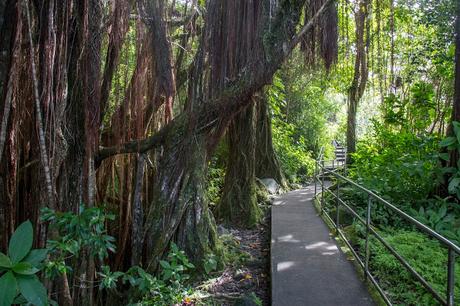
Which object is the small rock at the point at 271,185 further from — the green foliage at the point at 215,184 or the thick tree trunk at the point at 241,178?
the thick tree trunk at the point at 241,178

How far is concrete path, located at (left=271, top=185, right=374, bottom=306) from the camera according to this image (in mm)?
3150

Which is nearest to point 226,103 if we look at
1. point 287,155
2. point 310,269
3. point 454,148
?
point 310,269

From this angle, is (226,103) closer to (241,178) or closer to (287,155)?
(241,178)

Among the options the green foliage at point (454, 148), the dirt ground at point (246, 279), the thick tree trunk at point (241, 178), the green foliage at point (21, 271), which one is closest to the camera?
the green foliage at point (21, 271)

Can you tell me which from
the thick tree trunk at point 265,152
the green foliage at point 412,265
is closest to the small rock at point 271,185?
the thick tree trunk at point 265,152

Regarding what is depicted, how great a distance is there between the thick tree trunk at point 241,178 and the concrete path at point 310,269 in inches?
26.5

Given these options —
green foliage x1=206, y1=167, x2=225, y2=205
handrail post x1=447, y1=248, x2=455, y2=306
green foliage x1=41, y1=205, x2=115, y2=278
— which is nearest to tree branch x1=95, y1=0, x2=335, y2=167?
green foliage x1=41, y1=205, x2=115, y2=278

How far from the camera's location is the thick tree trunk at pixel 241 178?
626 centimetres

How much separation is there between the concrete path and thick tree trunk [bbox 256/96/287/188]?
265 cm

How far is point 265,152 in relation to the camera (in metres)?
8.40

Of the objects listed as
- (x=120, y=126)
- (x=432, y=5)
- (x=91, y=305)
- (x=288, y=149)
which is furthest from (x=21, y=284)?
(x=288, y=149)

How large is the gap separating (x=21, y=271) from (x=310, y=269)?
2.79 metres

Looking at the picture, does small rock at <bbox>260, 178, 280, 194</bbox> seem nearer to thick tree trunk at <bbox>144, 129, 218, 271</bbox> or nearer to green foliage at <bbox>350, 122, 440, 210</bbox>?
green foliage at <bbox>350, 122, 440, 210</bbox>

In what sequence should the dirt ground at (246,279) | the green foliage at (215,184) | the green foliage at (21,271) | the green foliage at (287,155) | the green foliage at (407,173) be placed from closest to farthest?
the green foliage at (21,271) < the dirt ground at (246,279) < the green foliage at (407,173) < the green foliage at (215,184) < the green foliage at (287,155)
